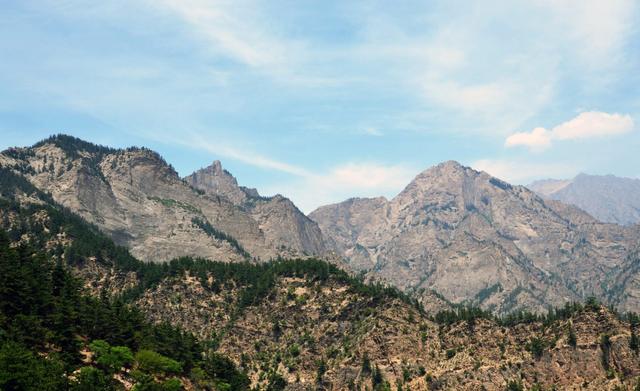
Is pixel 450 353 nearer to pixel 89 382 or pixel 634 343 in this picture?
pixel 634 343

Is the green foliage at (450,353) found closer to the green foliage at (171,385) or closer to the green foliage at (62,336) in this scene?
the green foliage at (62,336)

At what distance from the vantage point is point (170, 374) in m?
137

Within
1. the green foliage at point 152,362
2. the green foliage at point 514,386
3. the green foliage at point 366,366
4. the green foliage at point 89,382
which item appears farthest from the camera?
the green foliage at point 366,366

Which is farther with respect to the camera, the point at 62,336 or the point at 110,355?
the point at 110,355

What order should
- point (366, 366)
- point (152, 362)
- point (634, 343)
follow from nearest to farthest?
1. point (152, 362)
2. point (634, 343)
3. point (366, 366)

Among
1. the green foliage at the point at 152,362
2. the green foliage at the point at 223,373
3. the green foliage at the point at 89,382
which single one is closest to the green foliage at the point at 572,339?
the green foliage at the point at 223,373

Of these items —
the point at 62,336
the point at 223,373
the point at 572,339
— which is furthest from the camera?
the point at 572,339

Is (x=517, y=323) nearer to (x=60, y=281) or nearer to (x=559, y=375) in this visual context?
(x=559, y=375)

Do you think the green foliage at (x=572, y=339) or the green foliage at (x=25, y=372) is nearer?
the green foliage at (x=25, y=372)

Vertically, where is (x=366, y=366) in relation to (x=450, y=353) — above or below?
below

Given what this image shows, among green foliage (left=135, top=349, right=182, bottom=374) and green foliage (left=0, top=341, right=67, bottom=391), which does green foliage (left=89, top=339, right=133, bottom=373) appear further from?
green foliage (left=0, top=341, right=67, bottom=391)

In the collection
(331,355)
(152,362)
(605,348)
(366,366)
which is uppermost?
(605,348)

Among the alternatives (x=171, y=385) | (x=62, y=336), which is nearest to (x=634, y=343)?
(x=171, y=385)

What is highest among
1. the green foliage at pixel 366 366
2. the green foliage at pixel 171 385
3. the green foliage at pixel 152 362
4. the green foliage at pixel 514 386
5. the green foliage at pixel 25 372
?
the green foliage at pixel 25 372
